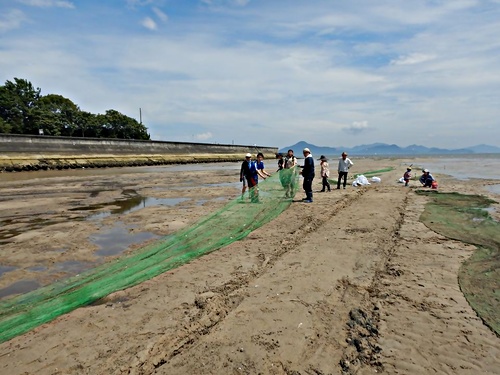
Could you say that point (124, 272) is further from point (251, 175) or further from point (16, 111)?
point (16, 111)

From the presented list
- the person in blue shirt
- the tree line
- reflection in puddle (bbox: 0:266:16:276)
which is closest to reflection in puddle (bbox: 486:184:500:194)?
the person in blue shirt

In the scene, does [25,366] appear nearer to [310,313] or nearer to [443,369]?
[310,313]

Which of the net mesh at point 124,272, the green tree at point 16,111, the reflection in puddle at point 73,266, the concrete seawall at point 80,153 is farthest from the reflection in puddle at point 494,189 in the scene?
the green tree at point 16,111

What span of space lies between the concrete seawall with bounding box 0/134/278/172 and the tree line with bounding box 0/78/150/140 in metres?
13.3

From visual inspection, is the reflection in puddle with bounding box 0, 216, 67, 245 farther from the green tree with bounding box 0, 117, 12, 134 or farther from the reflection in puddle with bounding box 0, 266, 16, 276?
the green tree with bounding box 0, 117, 12, 134

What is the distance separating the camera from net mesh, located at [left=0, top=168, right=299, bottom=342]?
4282 mm

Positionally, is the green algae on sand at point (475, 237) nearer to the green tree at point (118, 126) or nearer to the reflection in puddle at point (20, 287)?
the reflection in puddle at point (20, 287)

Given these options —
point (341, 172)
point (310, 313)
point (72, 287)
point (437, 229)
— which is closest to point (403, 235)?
point (437, 229)

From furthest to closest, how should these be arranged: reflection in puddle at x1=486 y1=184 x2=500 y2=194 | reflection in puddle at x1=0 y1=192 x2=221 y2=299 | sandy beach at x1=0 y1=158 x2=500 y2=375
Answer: reflection in puddle at x1=486 y1=184 x2=500 y2=194 → reflection in puddle at x1=0 y1=192 x2=221 y2=299 → sandy beach at x1=0 y1=158 x2=500 y2=375

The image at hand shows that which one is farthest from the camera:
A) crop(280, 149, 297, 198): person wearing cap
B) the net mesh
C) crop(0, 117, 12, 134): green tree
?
crop(0, 117, 12, 134): green tree

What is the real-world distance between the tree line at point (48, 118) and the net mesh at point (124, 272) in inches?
2075

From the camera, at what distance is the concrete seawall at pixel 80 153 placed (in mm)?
33094

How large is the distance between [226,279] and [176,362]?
2162 millimetres

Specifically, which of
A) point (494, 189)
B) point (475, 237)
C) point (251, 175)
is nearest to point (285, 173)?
point (251, 175)
